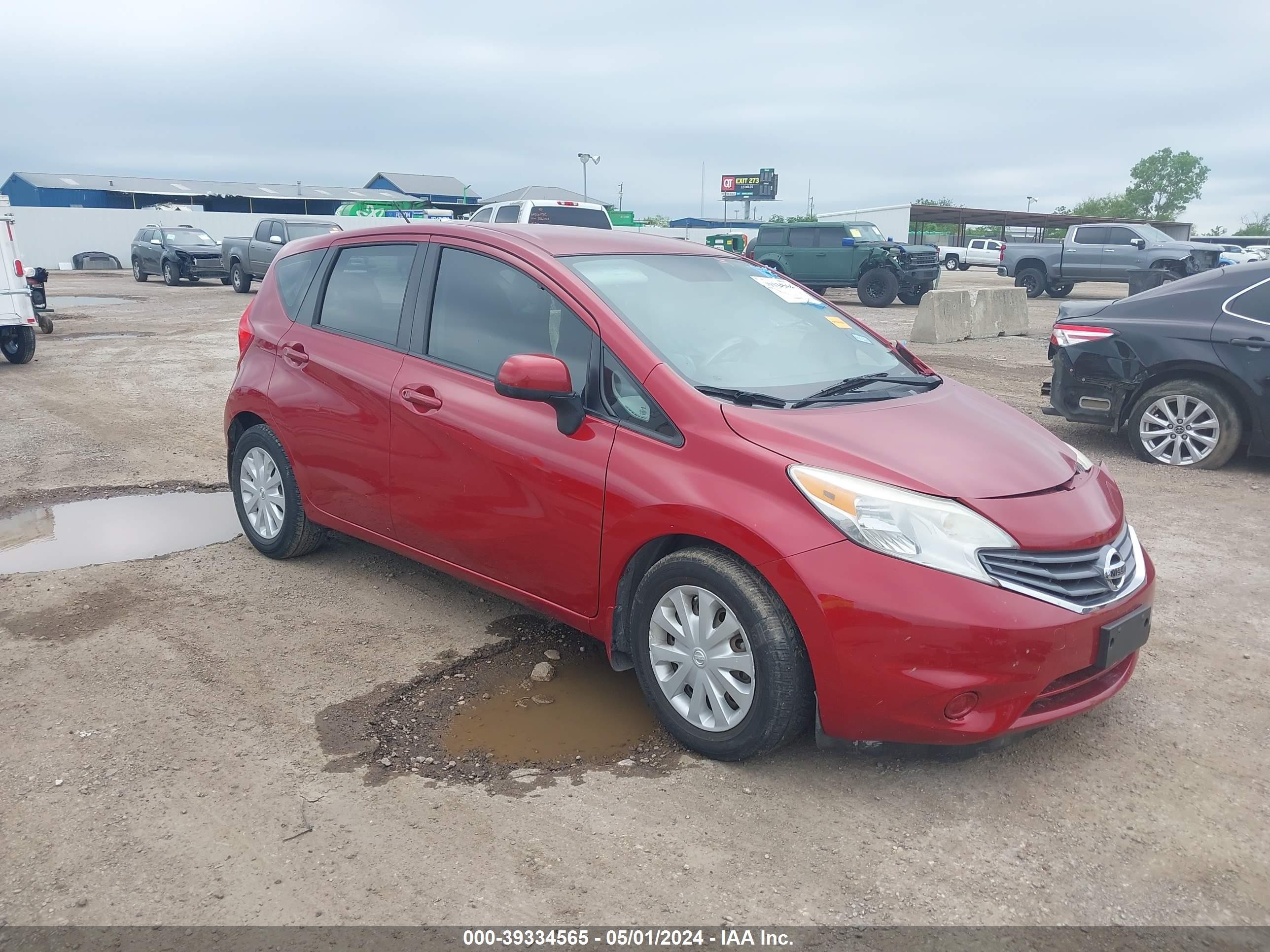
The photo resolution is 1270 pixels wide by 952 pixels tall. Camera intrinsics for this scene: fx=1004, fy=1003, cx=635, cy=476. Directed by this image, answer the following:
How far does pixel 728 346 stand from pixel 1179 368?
499 centimetres

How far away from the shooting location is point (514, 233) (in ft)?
14.0

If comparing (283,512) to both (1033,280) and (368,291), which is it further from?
(1033,280)

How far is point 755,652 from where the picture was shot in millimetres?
3111

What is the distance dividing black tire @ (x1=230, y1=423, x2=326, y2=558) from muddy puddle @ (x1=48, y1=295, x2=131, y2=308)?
18.3 meters

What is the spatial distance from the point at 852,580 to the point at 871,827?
0.75 meters

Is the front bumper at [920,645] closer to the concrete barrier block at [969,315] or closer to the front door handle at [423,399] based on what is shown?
the front door handle at [423,399]

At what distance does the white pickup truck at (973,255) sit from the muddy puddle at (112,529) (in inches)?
1695

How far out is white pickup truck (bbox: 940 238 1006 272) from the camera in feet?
149

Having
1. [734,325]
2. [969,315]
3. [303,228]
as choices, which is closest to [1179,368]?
[734,325]

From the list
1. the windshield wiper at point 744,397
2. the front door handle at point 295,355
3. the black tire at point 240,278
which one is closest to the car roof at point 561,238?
the front door handle at point 295,355

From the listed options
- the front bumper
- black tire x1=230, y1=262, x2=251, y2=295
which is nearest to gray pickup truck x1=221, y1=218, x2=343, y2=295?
black tire x1=230, y1=262, x2=251, y2=295

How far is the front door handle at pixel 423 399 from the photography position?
13.6 ft

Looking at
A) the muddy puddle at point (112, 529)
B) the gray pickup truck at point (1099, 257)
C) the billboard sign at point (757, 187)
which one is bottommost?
the muddy puddle at point (112, 529)

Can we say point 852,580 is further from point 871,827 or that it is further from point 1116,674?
point 1116,674
